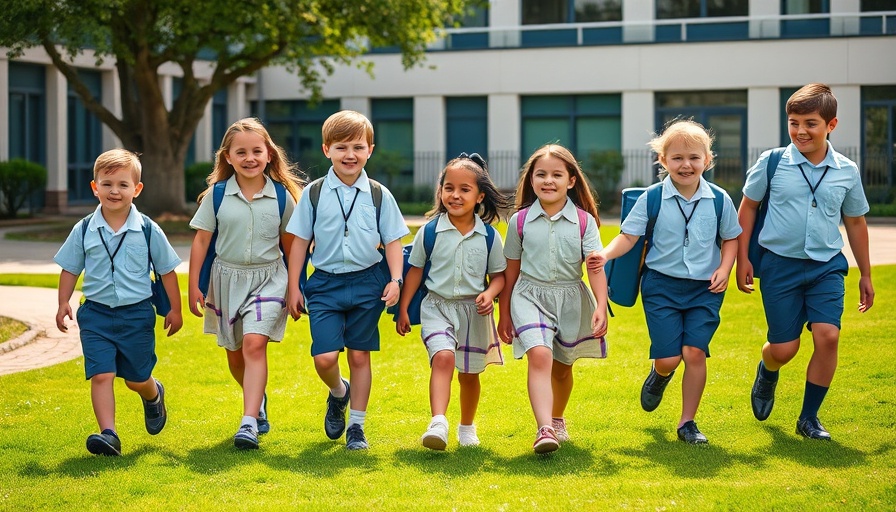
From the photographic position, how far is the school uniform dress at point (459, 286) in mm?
6195

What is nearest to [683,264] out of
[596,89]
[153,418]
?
[153,418]

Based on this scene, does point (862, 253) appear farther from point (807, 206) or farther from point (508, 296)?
point (508, 296)

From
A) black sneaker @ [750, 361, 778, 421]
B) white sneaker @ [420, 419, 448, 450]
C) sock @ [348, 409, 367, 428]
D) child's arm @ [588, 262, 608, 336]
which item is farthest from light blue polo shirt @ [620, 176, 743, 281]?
sock @ [348, 409, 367, 428]

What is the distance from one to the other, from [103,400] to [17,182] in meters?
20.6

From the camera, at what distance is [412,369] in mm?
8914

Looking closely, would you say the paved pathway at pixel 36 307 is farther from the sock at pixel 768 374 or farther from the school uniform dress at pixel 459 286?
the sock at pixel 768 374

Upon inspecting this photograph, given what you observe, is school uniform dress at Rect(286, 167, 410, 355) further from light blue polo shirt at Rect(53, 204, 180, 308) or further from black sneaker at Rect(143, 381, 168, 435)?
black sneaker at Rect(143, 381, 168, 435)

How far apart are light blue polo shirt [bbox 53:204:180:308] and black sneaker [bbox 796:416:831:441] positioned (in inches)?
136

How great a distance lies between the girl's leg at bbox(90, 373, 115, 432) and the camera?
613 centimetres

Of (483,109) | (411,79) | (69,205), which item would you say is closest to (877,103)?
(483,109)

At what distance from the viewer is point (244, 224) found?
21.0 feet

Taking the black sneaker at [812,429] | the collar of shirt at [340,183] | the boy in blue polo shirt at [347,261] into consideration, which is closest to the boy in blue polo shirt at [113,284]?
the boy in blue polo shirt at [347,261]

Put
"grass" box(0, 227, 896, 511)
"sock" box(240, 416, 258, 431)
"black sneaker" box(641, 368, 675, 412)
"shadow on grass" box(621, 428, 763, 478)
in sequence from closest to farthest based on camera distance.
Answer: "grass" box(0, 227, 896, 511) → "shadow on grass" box(621, 428, 763, 478) → "sock" box(240, 416, 258, 431) → "black sneaker" box(641, 368, 675, 412)

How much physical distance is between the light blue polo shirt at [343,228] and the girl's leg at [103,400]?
48.3 inches
